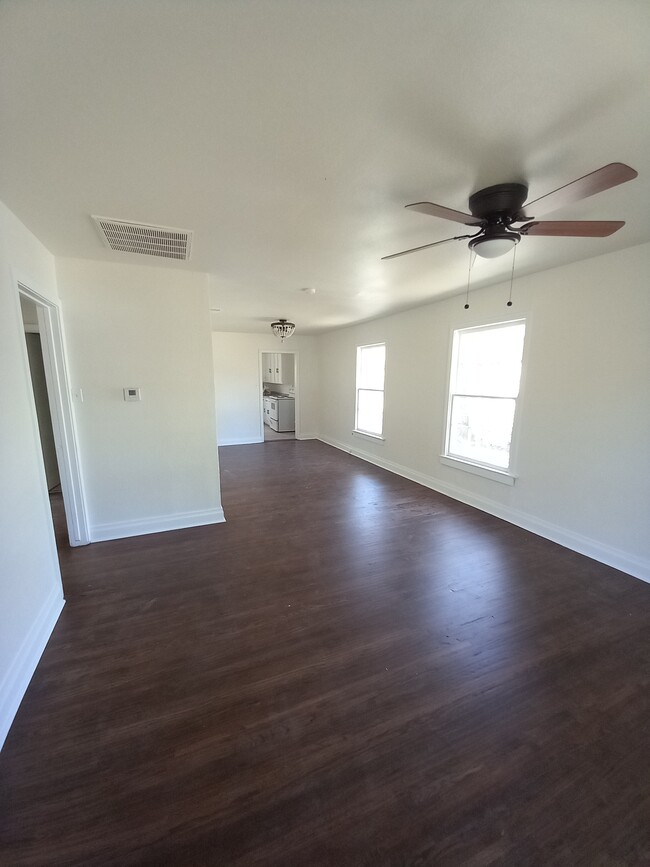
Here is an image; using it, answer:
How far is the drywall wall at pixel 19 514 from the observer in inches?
62.4

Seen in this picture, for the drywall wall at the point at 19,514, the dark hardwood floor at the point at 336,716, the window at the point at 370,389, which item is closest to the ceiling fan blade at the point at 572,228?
the dark hardwood floor at the point at 336,716

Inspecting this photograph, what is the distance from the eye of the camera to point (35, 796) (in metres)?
1.21

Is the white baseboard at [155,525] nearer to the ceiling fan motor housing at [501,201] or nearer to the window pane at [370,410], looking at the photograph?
the window pane at [370,410]

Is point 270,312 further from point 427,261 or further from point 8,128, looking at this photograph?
point 8,128

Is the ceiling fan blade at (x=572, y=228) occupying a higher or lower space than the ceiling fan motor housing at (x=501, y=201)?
lower

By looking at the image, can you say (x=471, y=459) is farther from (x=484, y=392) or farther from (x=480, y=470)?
(x=484, y=392)

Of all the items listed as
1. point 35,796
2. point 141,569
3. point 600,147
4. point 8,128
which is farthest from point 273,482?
point 600,147

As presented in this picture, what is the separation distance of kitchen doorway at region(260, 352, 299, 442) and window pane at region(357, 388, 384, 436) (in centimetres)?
187

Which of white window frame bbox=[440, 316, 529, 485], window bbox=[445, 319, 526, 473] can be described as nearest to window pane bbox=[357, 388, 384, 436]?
white window frame bbox=[440, 316, 529, 485]

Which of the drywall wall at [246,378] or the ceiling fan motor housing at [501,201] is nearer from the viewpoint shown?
the ceiling fan motor housing at [501,201]

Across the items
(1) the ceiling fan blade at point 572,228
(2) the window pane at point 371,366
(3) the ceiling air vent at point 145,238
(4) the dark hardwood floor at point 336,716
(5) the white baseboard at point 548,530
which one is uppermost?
(3) the ceiling air vent at point 145,238

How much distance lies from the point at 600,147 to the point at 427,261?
1361mm

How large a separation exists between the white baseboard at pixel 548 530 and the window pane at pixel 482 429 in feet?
1.54

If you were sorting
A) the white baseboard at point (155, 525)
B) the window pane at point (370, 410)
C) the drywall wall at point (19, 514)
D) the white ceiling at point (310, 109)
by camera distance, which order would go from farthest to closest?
the window pane at point (370, 410) → the white baseboard at point (155, 525) → the drywall wall at point (19, 514) → the white ceiling at point (310, 109)
